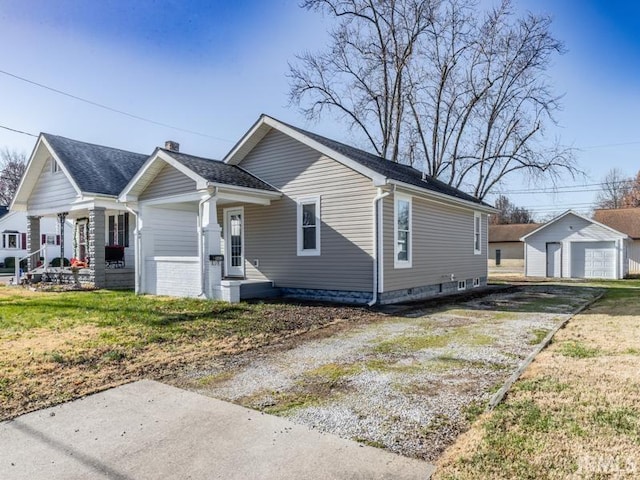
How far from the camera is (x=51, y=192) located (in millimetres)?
16938

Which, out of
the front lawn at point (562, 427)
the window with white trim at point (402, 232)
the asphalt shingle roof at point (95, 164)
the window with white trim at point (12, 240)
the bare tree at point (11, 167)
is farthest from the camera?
the bare tree at point (11, 167)

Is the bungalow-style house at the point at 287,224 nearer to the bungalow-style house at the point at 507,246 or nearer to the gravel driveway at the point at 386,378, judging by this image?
the gravel driveway at the point at 386,378

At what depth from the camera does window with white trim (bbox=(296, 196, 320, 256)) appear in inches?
452

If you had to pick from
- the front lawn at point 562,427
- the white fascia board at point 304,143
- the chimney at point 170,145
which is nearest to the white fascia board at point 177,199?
the white fascia board at point 304,143

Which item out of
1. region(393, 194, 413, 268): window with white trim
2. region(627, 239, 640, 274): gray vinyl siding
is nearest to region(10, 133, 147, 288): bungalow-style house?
region(393, 194, 413, 268): window with white trim

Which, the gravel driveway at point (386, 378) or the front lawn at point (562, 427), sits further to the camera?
the gravel driveway at point (386, 378)

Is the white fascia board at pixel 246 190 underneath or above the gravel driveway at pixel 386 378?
above

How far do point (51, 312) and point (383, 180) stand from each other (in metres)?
8.15

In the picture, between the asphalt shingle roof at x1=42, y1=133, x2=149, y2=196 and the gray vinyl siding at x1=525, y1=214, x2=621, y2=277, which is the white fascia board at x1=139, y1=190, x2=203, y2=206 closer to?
the asphalt shingle roof at x1=42, y1=133, x2=149, y2=196

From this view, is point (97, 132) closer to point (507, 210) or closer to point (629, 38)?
point (629, 38)

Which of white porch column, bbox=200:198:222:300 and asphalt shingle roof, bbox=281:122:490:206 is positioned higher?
asphalt shingle roof, bbox=281:122:490:206

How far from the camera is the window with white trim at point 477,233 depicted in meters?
16.7

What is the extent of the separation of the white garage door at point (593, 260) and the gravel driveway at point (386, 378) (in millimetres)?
20060

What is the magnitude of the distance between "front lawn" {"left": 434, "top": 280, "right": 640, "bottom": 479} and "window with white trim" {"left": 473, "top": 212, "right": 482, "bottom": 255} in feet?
37.7
